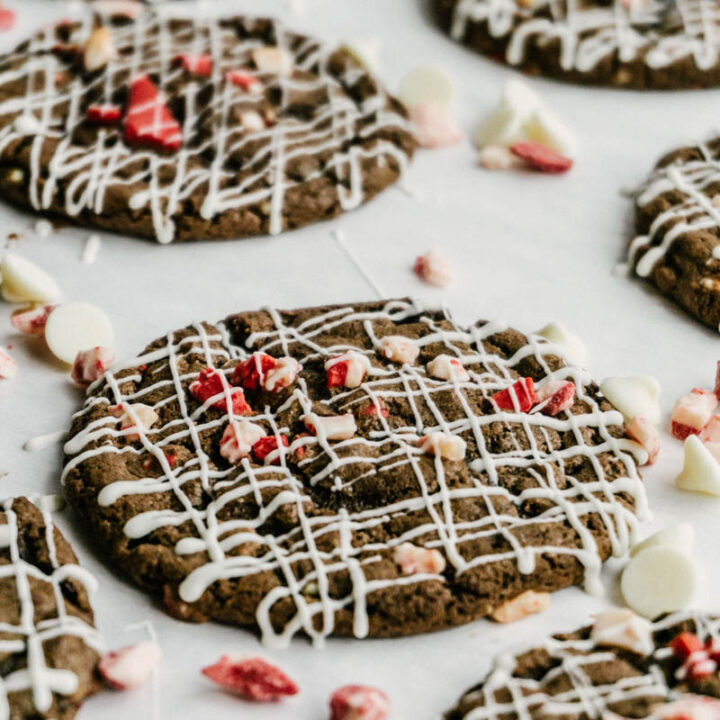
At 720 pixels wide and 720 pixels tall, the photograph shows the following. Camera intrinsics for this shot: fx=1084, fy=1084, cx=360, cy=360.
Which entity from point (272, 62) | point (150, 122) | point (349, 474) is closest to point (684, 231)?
point (349, 474)

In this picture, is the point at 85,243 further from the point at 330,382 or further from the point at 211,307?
the point at 330,382

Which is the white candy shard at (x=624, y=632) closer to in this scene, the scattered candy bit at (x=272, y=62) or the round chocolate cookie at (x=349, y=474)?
the round chocolate cookie at (x=349, y=474)

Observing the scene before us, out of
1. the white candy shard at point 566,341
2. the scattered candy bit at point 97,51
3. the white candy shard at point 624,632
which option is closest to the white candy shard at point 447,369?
the white candy shard at point 566,341

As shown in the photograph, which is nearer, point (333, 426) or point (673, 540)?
point (673, 540)

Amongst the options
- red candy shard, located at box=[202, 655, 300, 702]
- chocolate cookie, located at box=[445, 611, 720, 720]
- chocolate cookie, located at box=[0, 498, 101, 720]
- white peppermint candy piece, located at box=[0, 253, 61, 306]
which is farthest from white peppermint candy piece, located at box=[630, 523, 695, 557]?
white peppermint candy piece, located at box=[0, 253, 61, 306]

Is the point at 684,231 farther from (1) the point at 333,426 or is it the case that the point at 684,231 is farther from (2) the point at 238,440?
(2) the point at 238,440

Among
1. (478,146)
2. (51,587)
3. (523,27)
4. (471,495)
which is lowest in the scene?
(51,587)

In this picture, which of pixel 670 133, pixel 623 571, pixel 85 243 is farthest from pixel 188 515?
pixel 670 133
